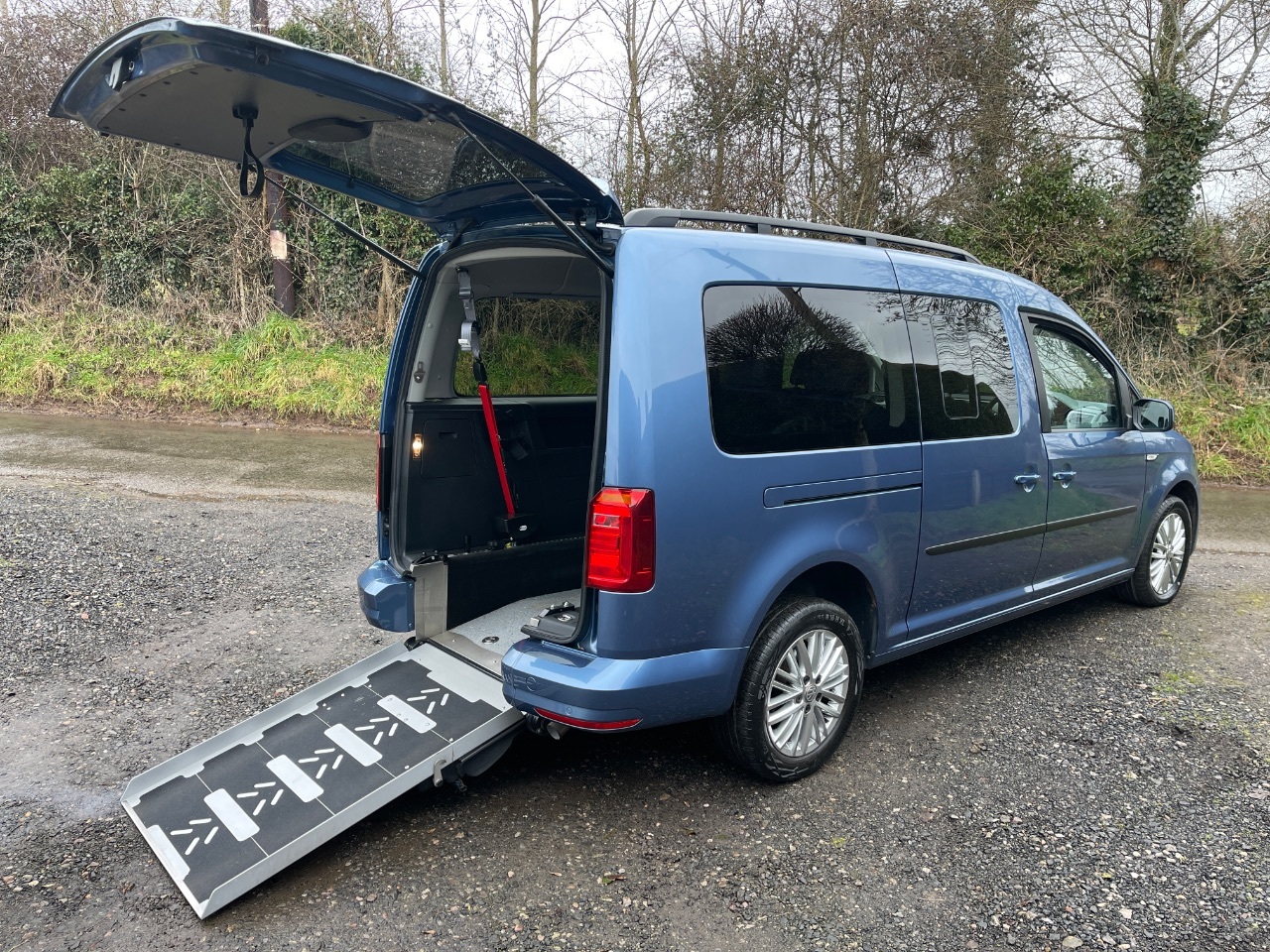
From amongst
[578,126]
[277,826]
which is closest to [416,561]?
[277,826]

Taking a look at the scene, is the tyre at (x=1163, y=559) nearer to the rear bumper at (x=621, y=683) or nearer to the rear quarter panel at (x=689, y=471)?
the rear quarter panel at (x=689, y=471)

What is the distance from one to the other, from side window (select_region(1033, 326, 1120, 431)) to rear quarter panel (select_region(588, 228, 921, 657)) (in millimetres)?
1782

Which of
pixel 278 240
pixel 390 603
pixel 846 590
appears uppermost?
pixel 278 240

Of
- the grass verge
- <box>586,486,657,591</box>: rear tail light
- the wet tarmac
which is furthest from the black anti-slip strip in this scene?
the grass verge

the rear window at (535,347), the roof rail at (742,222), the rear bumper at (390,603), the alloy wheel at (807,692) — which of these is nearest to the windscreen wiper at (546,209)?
the roof rail at (742,222)

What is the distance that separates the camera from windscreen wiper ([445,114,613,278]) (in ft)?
8.60

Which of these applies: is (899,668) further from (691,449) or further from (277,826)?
(277,826)

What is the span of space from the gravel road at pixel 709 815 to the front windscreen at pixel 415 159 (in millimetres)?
2245

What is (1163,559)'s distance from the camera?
5398mm

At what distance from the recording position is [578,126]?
571 inches

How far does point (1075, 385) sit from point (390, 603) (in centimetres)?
356

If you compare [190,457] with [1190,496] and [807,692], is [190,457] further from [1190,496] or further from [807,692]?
[1190,496]

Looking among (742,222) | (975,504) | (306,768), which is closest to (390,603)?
(306,768)

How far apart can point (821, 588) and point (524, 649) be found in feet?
4.07
